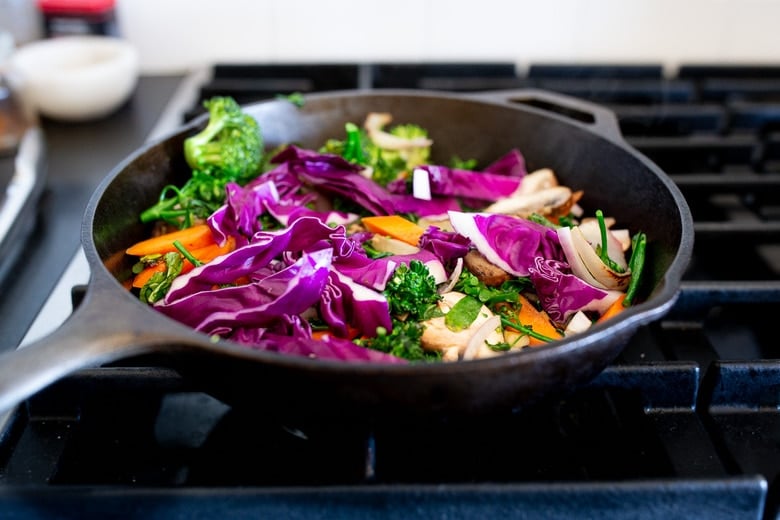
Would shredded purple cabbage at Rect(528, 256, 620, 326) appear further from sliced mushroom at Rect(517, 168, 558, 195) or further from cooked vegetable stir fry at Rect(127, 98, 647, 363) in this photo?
sliced mushroom at Rect(517, 168, 558, 195)

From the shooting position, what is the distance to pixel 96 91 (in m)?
1.54

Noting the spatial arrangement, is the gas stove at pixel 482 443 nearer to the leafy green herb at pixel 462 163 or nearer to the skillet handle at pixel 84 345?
the skillet handle at pixel 84 345

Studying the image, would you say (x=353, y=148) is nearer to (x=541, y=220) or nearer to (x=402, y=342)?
(x=541, y=220)

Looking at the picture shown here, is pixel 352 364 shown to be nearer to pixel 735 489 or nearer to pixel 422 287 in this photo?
pixel 422 287

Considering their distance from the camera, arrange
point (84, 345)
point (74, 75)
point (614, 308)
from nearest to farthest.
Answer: point (84, 345)
point (614, 308)
point (74, 75)

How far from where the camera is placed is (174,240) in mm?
1000

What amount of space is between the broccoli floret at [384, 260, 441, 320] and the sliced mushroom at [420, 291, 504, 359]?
0.02 m

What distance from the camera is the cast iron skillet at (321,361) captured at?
64 centimetres

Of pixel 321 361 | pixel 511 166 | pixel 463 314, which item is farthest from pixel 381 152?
pixel 321 361

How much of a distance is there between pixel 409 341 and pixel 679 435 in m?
0.34

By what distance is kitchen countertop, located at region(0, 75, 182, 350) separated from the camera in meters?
1.07

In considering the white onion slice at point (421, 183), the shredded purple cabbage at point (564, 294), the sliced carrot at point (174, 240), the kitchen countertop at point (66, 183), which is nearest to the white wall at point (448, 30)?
the kitchen countertop at point (66, 183)

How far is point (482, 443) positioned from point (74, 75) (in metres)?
1.15

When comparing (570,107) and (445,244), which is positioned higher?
(570,107)
